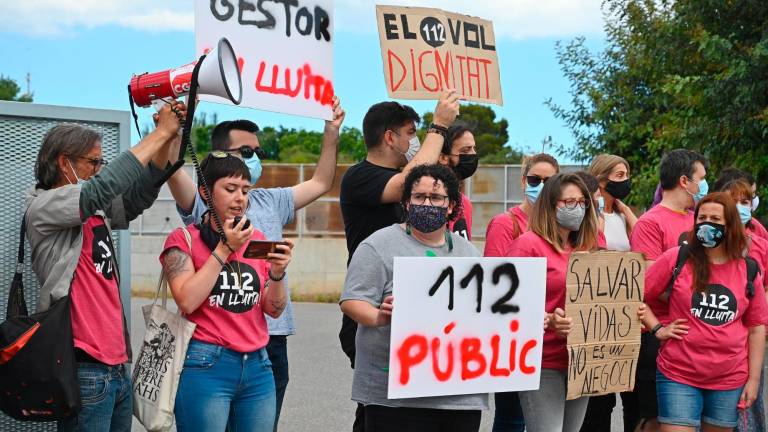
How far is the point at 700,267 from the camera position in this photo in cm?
525

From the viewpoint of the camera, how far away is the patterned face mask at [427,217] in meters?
4.16

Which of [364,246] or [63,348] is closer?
[63,348]

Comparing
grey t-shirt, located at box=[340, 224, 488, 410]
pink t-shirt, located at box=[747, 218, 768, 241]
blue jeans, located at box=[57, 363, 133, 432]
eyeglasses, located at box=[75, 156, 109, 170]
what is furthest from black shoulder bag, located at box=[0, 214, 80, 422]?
pink t-shirt, located at box=[747, 218, 768, 241]

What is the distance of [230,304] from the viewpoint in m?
4.15

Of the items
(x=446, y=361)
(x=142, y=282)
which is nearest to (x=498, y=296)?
(x=446, y=361)

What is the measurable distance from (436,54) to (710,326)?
2.02 metres

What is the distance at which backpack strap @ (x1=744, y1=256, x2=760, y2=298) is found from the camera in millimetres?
5348

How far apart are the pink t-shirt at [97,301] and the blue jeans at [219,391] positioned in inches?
11.3

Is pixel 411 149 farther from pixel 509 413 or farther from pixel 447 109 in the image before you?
pixel 509 413

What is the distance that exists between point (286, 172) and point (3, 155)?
55.7 feet

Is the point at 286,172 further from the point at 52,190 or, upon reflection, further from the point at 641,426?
the point at 52,190

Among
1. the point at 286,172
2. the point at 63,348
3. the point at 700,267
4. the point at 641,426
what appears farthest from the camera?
the point at 286,172

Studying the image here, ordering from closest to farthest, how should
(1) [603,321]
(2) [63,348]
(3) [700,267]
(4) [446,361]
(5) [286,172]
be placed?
(2) [63,348]
(4) [446,361]
(1) [603,321]
(3) [700,267]
(5) [286,172]

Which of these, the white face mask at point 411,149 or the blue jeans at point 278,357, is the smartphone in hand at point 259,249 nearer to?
the blue jeans at point 278,357
